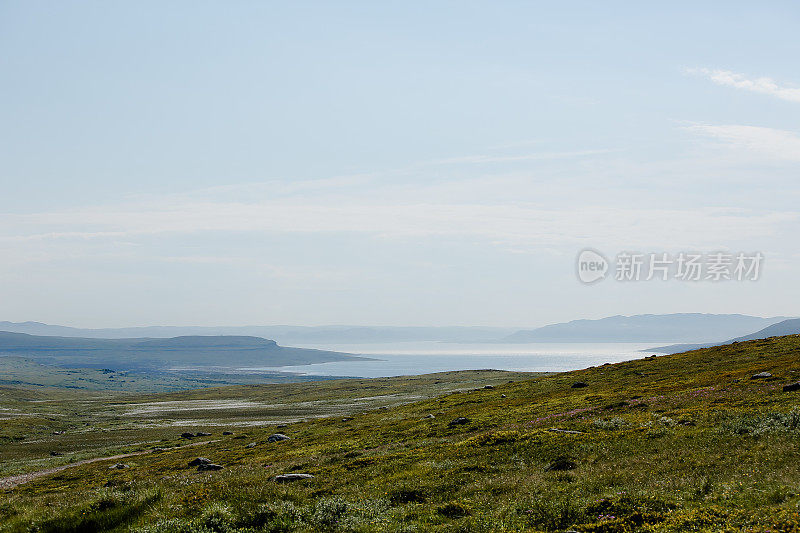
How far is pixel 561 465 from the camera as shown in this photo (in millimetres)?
26141

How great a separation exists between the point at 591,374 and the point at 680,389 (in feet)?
119

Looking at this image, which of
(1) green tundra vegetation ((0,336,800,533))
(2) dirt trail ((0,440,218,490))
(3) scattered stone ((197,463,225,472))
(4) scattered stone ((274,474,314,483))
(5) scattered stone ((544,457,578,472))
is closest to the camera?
(1) green tundra vegetation ((0,336,800,533))

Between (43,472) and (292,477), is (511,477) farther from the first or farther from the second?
(43,472)

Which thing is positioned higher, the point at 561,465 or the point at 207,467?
the point at 561,465

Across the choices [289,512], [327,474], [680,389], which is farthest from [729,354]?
[289,512]

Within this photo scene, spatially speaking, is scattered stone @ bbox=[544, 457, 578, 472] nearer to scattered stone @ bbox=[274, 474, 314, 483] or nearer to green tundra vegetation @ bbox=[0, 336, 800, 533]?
green tundra vegetation @ bbox=[0, 336, 800, 533]

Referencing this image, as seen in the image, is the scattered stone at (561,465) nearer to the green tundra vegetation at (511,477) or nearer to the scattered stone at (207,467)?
the green tundra vegetation at (511,477)

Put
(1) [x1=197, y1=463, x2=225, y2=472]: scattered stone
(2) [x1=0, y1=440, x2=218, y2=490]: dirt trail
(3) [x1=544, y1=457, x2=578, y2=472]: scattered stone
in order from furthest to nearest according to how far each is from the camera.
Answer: (2) [x1=0, y1=440, x2=218, y2=490]: dirt trail
(1) [x1=197, y1=463, x2=225, y2=472]: scattered stone
(3) [x1=544, y1=457, x2=578, y2=472]: scattered stone

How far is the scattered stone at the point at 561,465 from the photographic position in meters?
25.7

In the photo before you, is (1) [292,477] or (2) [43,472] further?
(2) [43,472]

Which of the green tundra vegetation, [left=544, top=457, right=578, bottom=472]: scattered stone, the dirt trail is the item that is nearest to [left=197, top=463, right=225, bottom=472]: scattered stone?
the green tundra vegetation

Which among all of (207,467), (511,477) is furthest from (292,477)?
(207,467)

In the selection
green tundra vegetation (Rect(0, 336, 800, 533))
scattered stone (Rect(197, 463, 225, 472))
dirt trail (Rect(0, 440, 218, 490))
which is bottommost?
dirt trail (Rect(0, 440, 218, 490))

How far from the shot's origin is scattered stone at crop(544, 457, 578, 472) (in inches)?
1012
